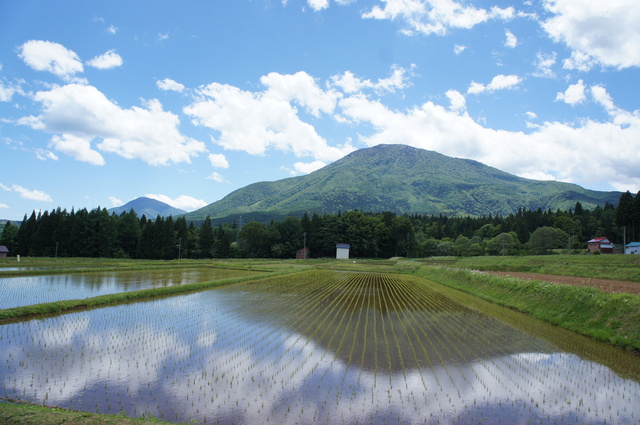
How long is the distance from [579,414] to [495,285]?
19.2m

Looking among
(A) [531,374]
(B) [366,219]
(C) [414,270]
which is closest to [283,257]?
(B) [366,219]

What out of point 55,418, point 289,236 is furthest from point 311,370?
point 289,236

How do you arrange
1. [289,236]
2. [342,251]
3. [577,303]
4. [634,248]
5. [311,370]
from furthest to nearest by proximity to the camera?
1. [289,236]
2. [342,251]
3. [634,248]
4. [577,303]
5. [311,370]

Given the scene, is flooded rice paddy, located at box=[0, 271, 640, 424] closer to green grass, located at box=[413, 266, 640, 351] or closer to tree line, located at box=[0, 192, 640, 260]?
green grass, located at box=[413, 266, 640, 351]

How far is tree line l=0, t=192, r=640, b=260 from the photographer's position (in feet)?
209

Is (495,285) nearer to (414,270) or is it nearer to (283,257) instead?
(414,270)

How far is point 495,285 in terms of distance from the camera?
24516 millimetres

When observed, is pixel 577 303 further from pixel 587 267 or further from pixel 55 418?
pixel 587 267

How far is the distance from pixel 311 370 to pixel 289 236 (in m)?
78.2

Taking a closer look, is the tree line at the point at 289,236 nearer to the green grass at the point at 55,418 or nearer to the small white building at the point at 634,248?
A: the small white building at the point at 634,248

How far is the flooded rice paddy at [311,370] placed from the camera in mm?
6449

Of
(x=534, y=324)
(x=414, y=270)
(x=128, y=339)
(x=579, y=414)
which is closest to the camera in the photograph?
(x=579, y=414)

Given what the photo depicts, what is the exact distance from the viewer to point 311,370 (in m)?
8.43

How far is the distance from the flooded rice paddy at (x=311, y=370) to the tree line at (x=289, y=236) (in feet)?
197
